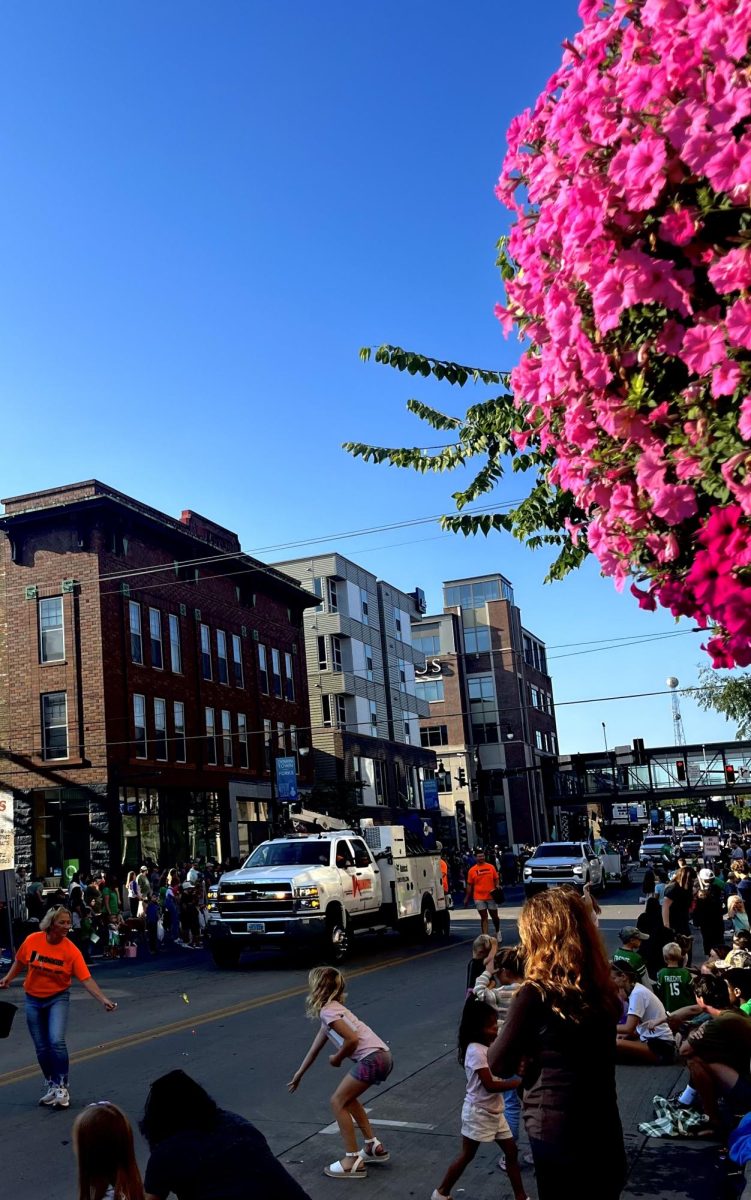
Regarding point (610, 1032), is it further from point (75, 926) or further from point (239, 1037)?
point (75, 926)

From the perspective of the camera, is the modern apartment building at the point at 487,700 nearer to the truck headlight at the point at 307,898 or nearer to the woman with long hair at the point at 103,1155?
the truck headlight at the point at 307,898

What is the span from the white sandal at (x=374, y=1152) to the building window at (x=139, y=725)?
29.8m

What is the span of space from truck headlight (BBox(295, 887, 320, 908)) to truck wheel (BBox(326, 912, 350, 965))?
20.5 inches

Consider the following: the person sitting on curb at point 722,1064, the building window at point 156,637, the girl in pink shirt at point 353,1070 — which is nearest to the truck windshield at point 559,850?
the building window at point 156,637

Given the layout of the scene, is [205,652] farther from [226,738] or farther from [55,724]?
[55,724]

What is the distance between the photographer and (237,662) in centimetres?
4503

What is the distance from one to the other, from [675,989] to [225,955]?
38.3 ft

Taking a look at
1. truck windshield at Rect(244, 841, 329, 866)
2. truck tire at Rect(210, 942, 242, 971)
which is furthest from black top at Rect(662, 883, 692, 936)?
truck tire at Rect(210, 942, 242, 971)

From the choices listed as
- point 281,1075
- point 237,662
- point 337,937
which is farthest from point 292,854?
point 237,662

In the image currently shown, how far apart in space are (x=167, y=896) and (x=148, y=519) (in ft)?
49.2

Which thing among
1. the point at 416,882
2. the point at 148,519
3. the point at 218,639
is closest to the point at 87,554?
the point at 148,519

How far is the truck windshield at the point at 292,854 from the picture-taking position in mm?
21141

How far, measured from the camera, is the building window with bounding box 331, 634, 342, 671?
190ft

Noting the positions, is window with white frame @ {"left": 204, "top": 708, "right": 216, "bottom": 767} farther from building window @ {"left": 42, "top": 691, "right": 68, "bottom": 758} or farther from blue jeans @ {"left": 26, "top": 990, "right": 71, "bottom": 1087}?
blue jeans @ {"left": 26, "top": 990, "right": 71, "bottom": 1087}
